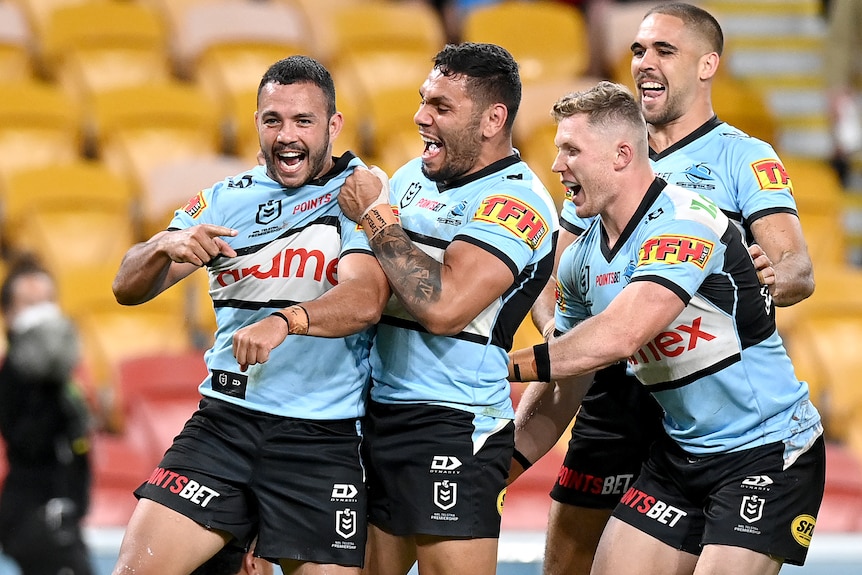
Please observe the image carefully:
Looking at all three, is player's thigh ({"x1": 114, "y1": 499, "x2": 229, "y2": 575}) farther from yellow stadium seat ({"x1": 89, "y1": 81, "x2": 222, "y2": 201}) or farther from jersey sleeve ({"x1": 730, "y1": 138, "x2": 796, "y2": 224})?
yellow stadium seat ({"x1": 89, "y1": 81, "x2": 222, "y2": 201})

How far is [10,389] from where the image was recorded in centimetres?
608

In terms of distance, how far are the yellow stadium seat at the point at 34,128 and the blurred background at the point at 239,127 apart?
0.04 feet

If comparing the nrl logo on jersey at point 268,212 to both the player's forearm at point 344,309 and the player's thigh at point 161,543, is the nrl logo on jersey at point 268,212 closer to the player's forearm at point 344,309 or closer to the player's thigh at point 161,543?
the player's forearm at point 344,309

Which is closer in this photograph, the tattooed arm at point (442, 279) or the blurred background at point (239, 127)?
the tattooed arm at point (442, 279)

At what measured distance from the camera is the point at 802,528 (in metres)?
4.66

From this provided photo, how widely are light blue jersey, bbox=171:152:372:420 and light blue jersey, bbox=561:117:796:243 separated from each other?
4.09ft

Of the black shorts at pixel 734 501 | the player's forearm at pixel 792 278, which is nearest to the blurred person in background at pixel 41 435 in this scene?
the black shorts at pixel 734 501

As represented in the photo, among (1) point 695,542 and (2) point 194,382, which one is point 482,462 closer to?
(1) point 695,542

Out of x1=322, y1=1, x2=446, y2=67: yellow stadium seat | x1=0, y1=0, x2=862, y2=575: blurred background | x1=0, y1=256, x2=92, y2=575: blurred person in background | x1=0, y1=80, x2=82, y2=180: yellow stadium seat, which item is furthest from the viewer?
x1=322, y1=1, x2=446, y2=67: yellow stadium seat

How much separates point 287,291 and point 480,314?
650 mm

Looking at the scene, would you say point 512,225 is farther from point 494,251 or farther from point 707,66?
point 707,66

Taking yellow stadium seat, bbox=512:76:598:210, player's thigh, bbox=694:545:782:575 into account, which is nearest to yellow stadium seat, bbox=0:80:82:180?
yellow stadium seat, bbox=512:76:598:210

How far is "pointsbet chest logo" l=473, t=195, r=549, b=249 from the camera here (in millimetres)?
4461

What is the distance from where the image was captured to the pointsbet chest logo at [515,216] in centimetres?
446
